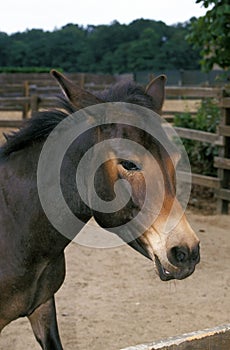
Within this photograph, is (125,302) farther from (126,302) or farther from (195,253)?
(195,253)

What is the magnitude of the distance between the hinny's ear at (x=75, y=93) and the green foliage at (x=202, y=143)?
5.50m

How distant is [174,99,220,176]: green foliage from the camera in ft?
26.1

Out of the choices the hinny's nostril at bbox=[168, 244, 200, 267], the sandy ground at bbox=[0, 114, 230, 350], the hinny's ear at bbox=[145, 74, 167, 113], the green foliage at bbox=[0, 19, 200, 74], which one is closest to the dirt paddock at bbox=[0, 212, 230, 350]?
the sandy ground at bbox=[0, 114, 230, 350]

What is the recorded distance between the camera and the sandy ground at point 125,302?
12.5 feet

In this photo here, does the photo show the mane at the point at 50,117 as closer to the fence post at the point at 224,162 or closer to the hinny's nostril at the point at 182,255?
the hinny's nostril at the point at 182,255

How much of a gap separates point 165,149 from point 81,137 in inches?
17.1

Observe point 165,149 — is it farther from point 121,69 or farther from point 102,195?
point 121,69

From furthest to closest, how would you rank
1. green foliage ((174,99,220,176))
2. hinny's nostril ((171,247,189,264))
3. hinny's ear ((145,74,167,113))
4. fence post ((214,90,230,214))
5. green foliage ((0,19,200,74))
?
green foliage ((0,19,200,74))
green foliage ((174,99,220,176))
fence post ((214,90,230,214))
hinny's ear ((145,74,167,113))
hinny's nostril ((171,247,189,264))

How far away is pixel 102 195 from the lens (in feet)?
7.41

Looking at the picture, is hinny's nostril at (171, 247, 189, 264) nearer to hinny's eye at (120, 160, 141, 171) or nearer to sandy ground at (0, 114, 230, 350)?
hinny's eye at (120, 160, 141, 171)

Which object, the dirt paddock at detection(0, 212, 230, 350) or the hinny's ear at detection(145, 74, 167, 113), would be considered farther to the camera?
the dirt paddock at detection(0, 212, 230, 350)

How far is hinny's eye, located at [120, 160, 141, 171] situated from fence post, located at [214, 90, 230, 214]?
16.6 feet

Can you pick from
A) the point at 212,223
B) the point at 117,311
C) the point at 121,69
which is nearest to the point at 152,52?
the point at 121,69

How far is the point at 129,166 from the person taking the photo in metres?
2.14
